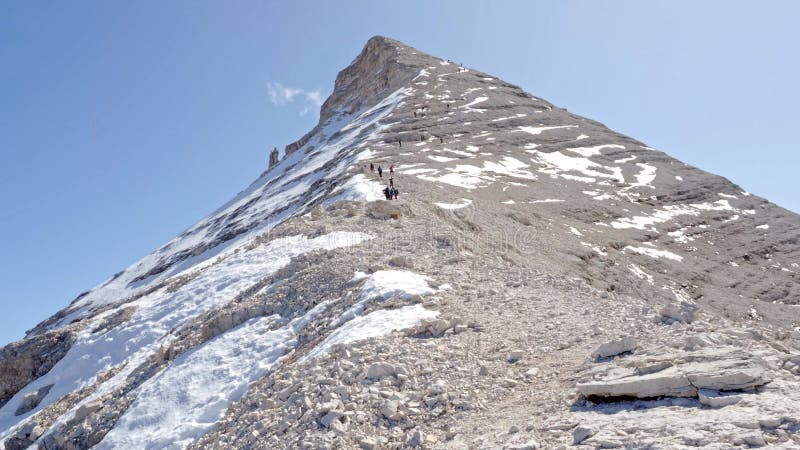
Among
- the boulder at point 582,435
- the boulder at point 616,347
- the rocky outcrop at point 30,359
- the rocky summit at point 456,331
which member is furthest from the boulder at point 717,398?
the rocky outcrop at point 30,359

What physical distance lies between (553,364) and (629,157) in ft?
142

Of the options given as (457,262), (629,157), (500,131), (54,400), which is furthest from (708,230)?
(54,400)

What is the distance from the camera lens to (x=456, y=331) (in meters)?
12.1

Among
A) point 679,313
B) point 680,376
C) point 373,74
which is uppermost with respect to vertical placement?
point 373,74

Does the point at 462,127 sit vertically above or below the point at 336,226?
above

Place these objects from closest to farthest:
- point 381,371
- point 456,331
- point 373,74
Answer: point 381,371 < point 456,331 < point 373,74

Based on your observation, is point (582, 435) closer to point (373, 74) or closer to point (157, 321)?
point (157, 321)

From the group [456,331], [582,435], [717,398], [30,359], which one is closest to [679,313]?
[717,398]

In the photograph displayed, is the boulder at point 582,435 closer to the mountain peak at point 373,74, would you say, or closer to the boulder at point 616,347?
the boulder at point 616,347

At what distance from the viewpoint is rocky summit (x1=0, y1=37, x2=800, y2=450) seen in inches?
316

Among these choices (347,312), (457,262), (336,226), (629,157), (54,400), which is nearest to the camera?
(347,312)

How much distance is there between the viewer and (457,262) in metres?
17.4

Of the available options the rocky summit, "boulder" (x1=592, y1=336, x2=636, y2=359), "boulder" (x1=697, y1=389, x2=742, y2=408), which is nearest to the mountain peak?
the rocky summit

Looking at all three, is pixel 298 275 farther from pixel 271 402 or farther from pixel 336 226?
pixel 271 402
